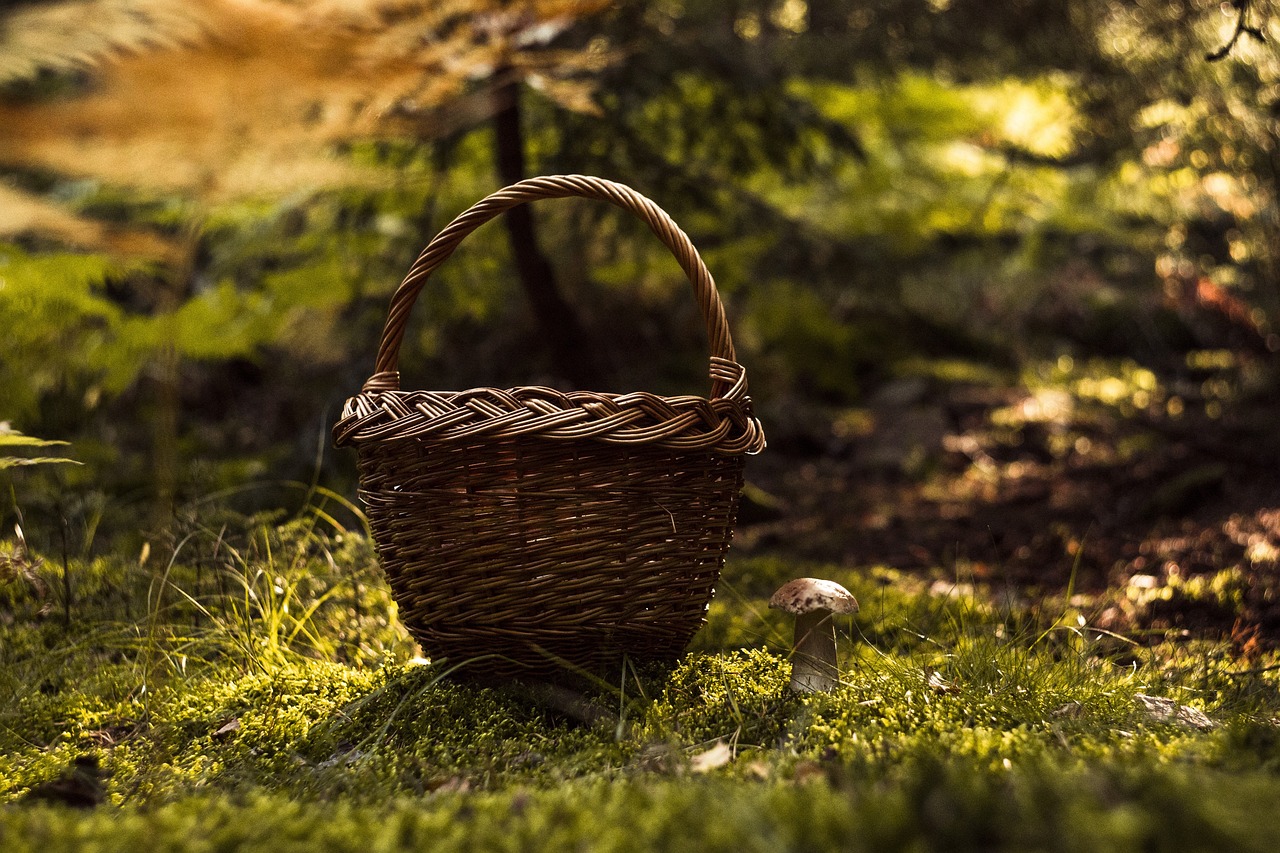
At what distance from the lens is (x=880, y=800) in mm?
970

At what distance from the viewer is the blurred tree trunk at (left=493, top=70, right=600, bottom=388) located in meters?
4.10

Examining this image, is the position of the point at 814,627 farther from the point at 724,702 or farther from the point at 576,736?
the point at 576,736

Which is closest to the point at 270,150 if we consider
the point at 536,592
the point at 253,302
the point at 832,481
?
the point at 536,592


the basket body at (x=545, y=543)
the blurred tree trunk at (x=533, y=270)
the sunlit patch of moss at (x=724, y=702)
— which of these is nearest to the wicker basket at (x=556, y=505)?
the basket body at (x=545, y=543)

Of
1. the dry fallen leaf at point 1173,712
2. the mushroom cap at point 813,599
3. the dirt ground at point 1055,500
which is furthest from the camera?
the dirt ground at point 1055,500

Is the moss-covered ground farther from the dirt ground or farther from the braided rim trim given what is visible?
the braided rim trim

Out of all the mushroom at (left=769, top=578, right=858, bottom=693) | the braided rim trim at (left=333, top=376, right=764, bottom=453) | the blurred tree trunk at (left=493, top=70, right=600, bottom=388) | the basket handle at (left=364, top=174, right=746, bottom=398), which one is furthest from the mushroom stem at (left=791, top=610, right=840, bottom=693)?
the blurred tree trunk at (left=493, top=70, right=600, bottom=388)

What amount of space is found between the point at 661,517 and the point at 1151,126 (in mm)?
4394

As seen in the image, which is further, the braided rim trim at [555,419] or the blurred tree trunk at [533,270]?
the blurred tree trunk at [533,270]

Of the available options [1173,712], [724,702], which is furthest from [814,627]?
[1173,712]

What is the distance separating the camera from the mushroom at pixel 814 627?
1799 mm

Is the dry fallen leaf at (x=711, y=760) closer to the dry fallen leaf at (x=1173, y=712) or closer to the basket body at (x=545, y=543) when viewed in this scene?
the basket body at (x=545, y=543)

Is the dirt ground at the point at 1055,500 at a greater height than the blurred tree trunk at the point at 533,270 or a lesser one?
lesser

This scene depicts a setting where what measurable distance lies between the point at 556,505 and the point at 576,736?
44cm
